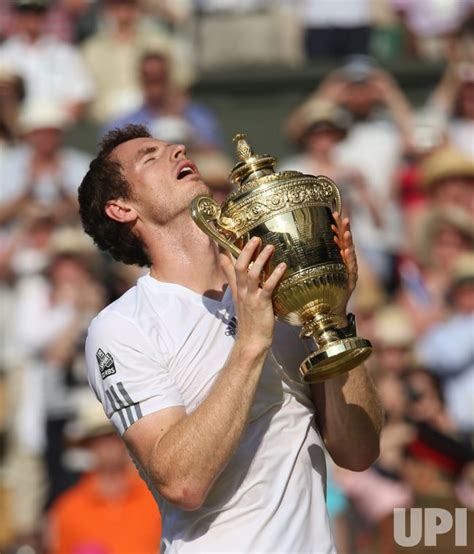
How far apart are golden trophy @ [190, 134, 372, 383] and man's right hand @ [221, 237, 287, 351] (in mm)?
42

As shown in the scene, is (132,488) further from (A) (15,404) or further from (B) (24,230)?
(B) (24,230)

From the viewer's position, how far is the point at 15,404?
7.89 metres

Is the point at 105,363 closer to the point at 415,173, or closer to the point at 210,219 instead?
the point at 210,219

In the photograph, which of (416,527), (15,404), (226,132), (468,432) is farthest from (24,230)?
(416,527)

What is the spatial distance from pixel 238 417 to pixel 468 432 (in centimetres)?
439

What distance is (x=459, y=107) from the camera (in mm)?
9328

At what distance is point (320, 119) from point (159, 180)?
194 inches

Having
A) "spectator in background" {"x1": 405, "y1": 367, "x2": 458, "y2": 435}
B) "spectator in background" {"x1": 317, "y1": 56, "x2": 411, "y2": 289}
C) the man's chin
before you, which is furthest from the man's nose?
"spectator in background" {"x1": 317, "y1": 56, "x2": 411, "y2": 289}

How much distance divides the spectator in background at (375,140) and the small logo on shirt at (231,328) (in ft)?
15.2

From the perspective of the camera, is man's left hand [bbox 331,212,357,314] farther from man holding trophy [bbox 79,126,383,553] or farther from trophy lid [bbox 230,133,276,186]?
trophy lid [bbox 230,133,276,186]

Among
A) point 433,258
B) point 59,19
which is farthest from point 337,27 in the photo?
point 433,258

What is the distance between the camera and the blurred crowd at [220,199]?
7.08 m

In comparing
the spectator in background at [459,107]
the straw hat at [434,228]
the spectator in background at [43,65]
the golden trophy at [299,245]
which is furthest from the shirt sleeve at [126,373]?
the spectator in background at [43,65]

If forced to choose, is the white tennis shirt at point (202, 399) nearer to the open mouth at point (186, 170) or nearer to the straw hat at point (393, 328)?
the open mouth at point (186, 170)
